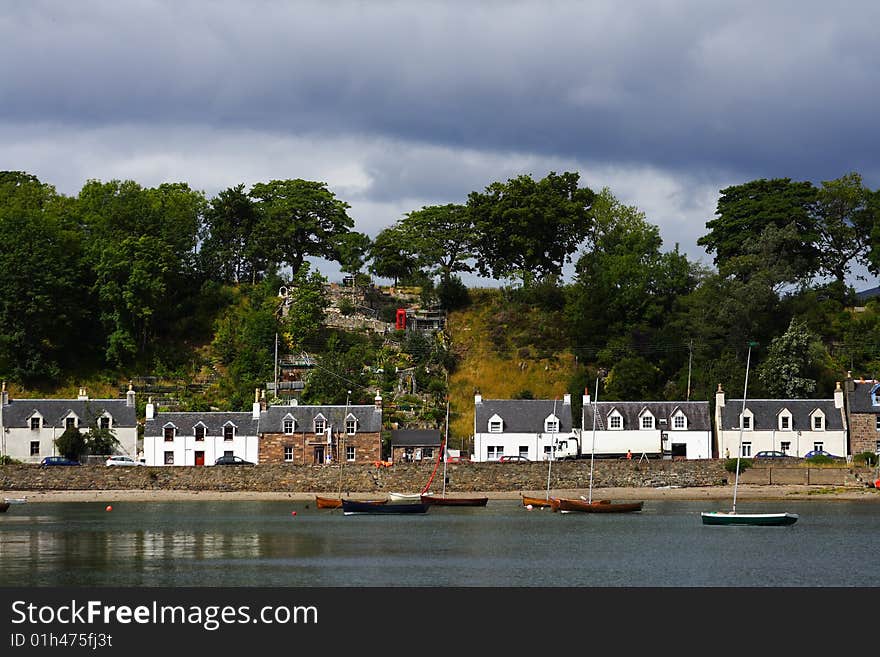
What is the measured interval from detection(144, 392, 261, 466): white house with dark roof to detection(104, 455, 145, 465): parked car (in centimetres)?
114

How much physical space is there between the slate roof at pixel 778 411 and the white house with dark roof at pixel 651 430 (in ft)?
5.03

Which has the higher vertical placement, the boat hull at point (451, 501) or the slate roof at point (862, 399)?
the slate roof at point (862, 399)

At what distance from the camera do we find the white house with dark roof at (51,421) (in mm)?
91000

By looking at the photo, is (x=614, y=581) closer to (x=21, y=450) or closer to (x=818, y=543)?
(x=818, y=543)

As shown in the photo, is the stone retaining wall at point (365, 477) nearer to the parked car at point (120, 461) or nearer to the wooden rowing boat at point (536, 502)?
the parked car at point (120, 461)

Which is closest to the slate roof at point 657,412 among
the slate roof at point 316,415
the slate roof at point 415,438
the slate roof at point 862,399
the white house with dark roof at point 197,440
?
the slate roof at point 862,399

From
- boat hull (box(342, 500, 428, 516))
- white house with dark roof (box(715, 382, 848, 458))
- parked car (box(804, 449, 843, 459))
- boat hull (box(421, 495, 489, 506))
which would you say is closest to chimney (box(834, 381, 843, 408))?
white house with dark roof (box(715, 382, 848, 458))

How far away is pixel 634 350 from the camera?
102438 millimetres

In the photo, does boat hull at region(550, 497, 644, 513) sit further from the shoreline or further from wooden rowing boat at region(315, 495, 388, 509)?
wooden rowing boat at region(315, 495, 388, 509)

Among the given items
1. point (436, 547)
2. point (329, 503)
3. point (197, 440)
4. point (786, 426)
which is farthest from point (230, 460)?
point (786, 426)

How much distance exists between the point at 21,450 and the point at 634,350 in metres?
44.9

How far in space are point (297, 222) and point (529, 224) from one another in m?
19.9
